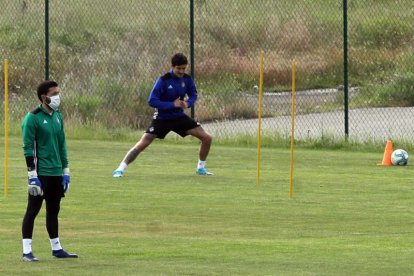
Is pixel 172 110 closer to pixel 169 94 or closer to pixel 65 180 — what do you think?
pixel 169 94

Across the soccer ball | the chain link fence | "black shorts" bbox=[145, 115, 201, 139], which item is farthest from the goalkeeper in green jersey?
the chain link fence

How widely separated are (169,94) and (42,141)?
8262mm

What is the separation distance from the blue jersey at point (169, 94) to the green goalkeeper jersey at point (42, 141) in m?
7.94

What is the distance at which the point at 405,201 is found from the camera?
18.6m

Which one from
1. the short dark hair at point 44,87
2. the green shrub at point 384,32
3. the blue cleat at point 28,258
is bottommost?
the blue cleat at point 28,258

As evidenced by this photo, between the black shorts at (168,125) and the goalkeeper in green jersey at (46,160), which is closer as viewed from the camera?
the goalkeeper in green jersey at (46,160)

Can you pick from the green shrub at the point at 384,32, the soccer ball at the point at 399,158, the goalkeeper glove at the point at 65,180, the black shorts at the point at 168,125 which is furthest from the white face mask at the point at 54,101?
the green shrub at the point at 384,32

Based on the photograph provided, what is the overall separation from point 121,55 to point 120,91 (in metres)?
3.29

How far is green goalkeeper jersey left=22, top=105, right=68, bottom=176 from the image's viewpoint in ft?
43.6

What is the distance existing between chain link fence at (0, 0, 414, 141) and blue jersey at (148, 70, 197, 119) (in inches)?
301

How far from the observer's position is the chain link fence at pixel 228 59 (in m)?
31.2

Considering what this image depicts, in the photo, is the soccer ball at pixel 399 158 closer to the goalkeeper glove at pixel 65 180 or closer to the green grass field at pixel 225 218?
the green grass field at pixel 225 218

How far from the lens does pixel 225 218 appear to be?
16.8 metres

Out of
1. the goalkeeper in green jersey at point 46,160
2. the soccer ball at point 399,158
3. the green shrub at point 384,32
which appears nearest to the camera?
the goalkeeper in green jersey at point 46,160
